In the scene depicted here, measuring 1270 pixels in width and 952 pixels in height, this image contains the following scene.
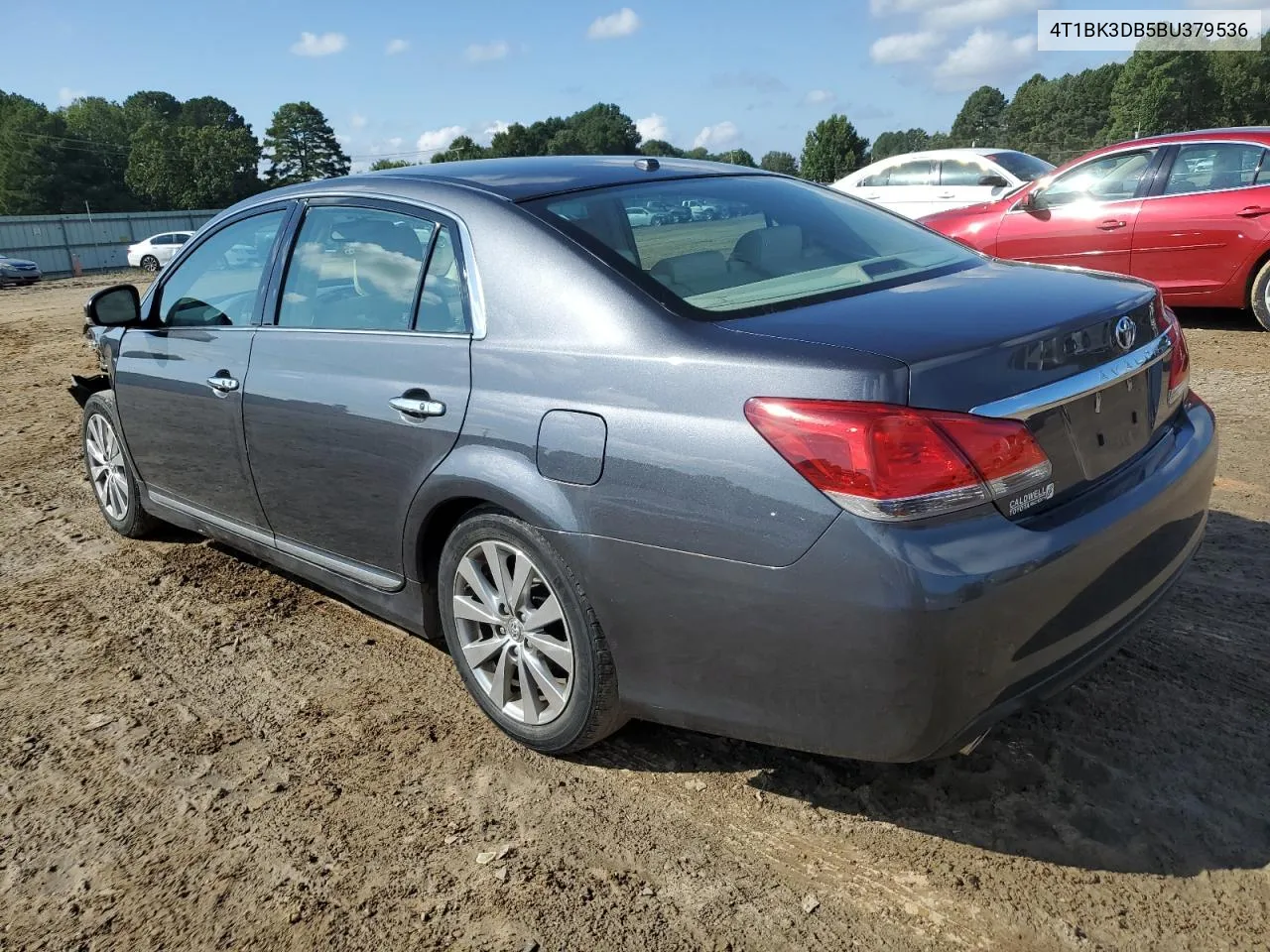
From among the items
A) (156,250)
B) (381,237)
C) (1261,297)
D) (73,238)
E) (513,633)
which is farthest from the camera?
(73,238)

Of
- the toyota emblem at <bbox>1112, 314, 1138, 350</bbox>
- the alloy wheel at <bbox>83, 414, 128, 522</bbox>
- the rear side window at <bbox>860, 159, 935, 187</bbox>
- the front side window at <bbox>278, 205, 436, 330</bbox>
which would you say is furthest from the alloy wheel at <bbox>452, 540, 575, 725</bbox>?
the rear side window at <bbox>860, 159, 935, 187</bbox>

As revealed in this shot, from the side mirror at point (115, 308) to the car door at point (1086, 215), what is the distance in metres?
7.00

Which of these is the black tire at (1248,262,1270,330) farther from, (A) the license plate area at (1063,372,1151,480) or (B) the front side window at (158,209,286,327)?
(B) the front side window at (158,209,286,327)

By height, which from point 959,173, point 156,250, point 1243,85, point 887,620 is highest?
point 1243,85

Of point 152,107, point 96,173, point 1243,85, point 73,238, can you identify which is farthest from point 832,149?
point 152,107

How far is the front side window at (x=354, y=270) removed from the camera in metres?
3.17

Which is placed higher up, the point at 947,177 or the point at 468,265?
the point at 947,177

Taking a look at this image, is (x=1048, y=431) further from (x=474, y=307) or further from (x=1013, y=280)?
(x=474, y=307)

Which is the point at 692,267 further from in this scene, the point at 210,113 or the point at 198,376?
the point at 210,113

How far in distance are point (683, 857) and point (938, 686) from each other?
80 centimetres

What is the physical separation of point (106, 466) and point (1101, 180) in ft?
26.1

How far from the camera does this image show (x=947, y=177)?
14.1m

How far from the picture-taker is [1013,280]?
2.74m

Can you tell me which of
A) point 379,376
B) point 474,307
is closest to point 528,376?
point 474,307
